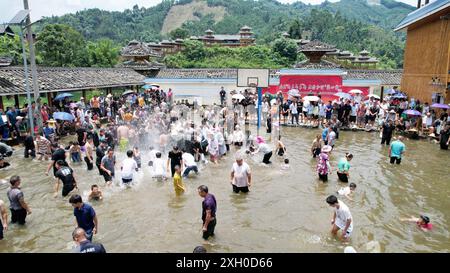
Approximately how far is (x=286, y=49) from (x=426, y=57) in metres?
47.0

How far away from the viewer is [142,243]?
7895 millimetres

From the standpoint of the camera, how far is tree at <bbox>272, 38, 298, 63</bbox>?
68.7 m

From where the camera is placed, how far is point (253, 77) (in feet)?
76.4

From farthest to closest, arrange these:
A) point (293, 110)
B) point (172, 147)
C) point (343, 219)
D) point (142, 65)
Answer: point (142, 65)
point (293, 110)
point (172, 147)
point (343, 219)

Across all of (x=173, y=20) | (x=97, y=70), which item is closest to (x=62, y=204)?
(x=97, y=70)

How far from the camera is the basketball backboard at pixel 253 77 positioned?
2284 centimetres

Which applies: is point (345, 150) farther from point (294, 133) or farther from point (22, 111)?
point (22, 111)

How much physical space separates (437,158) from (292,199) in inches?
346

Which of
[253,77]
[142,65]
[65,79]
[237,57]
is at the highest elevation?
[237,57]

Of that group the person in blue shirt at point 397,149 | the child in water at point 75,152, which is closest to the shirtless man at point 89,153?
the child in water at point 75,152

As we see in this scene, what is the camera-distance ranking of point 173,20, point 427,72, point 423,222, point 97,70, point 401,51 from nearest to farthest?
1. point 423,222
2. point 427,72
3. point 97,70
4. point 401,51
5. point 173,20

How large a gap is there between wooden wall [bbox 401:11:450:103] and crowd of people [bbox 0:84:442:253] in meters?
2.10

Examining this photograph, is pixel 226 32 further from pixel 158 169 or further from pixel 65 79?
pixel 158 169

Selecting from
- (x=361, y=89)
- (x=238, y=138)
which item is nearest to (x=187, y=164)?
(x=238, y=138)
